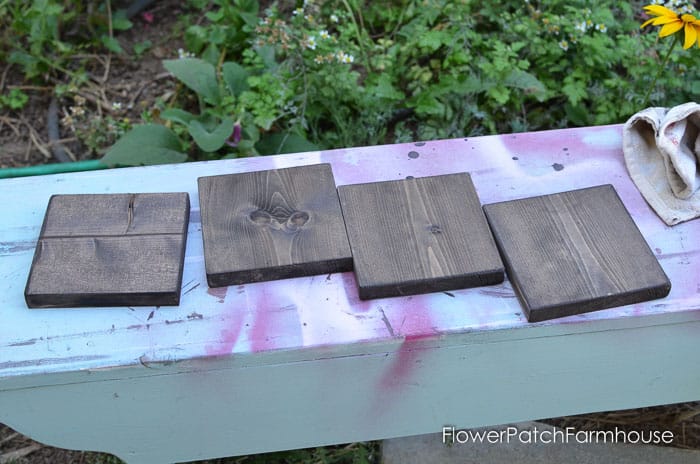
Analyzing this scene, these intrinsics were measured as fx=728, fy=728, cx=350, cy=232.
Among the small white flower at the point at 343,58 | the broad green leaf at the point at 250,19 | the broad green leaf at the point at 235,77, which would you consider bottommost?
the broad green leaf at the point at 235,77

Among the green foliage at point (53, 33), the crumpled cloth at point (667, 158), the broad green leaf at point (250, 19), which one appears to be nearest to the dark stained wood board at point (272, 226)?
the crumpled cloth at point (667, 158)

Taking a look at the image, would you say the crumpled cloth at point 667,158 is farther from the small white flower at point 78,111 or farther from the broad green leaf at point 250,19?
the small white flower at point 78,111

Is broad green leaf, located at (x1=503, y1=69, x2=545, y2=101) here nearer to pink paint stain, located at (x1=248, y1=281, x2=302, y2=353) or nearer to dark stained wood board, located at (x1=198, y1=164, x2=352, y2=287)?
dark stained wood board, located at (x1=198, y1=164, x2=352, y2=287)

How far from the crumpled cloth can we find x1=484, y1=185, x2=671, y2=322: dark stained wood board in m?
0.12

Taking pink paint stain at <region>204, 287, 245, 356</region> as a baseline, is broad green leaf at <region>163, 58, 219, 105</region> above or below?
below

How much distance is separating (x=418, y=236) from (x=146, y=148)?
1150 millimetres

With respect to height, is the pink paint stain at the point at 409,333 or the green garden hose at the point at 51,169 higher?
the pink paint stain at the point at 409,333

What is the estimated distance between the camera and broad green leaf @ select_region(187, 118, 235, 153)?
2.26 metres

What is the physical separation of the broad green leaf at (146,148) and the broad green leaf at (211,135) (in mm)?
122

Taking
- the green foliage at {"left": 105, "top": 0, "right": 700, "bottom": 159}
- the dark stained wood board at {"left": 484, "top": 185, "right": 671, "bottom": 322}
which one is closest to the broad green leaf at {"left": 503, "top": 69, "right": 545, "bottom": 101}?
the green foliage at {"left": 105, "top": 0, "right": 700, "bottom": 159}

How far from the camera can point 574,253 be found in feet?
5.34

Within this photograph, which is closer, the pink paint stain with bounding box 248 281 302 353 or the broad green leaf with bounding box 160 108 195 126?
the pink paint stain with bounding box 248 281 302 353

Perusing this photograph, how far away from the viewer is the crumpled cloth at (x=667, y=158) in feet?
5.79

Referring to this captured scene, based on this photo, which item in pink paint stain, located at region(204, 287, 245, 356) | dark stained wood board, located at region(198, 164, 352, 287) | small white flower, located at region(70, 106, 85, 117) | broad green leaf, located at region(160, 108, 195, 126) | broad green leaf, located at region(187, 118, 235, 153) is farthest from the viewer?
small white flower, located at region(70, 106, 85, 117)
